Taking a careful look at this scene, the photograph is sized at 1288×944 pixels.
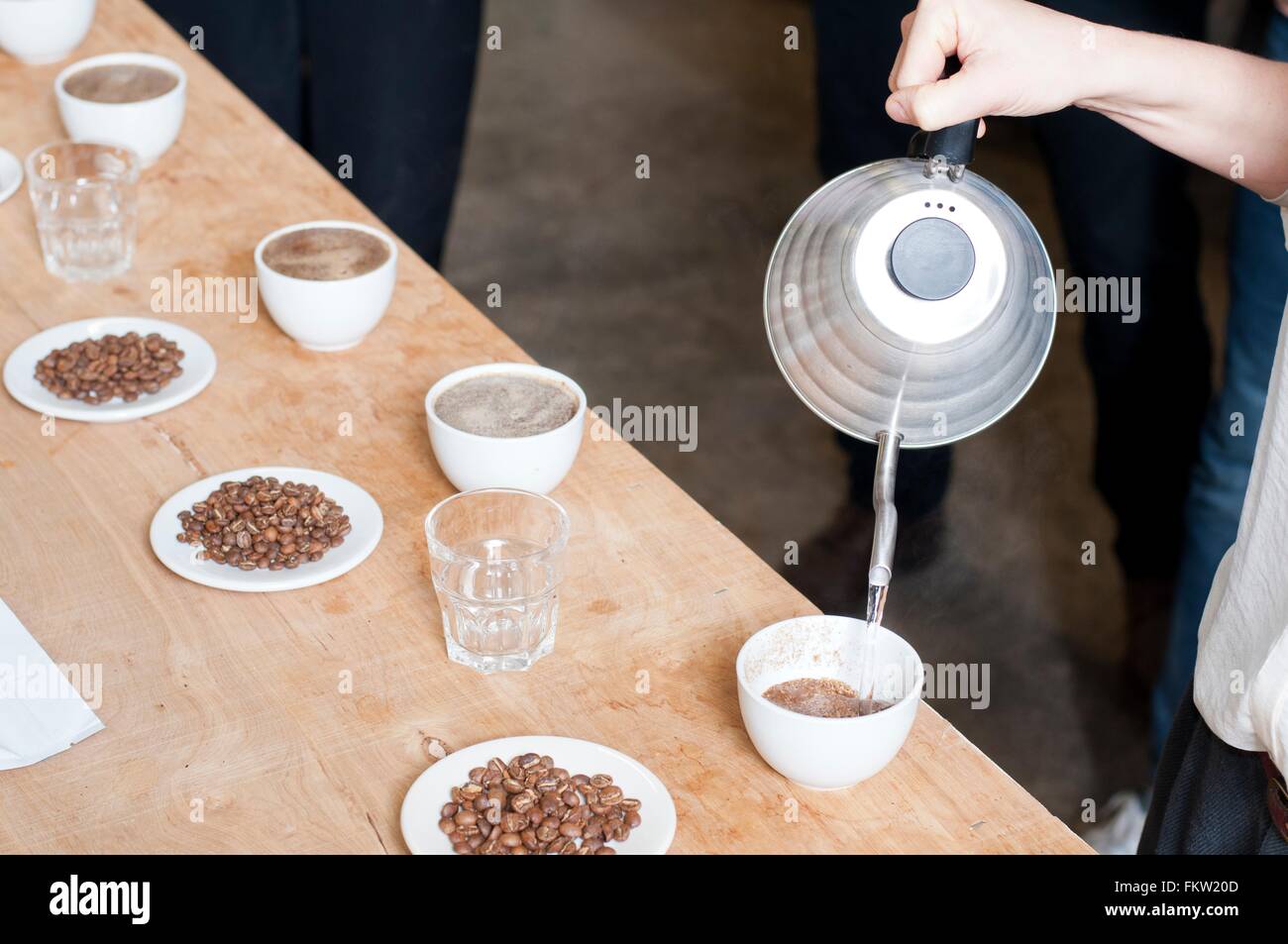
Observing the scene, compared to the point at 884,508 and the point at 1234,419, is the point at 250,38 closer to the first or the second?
the point at 1234,419

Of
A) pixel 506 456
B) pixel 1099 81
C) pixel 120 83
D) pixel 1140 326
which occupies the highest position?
pixel 1099 81

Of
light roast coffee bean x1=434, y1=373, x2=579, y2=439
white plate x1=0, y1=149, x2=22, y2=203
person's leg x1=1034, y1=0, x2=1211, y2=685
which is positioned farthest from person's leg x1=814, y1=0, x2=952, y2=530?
white plate x1=0, y1=149, x2=22, y2=203

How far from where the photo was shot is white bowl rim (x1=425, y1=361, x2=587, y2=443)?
1.19 metres

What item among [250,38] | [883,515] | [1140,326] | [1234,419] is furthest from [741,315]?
[883,515]

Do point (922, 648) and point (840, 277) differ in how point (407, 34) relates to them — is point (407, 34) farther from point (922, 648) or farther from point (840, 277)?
point (840, 277)

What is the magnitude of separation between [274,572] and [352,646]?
102mm

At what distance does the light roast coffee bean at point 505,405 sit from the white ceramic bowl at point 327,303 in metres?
0.17

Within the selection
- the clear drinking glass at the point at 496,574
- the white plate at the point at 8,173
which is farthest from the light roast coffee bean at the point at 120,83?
the clear drinking glass at the point at 496,574

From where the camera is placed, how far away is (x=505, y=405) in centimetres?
126

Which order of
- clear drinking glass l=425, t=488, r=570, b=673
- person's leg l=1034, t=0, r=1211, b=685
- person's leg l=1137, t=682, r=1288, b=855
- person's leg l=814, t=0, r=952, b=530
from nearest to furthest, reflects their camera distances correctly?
1. clear drinking glass l=425, t=488, r=570, b=673
2. person's leg l=1137, t=682, r=1288, b=855
3. person's leg l=1034, t=0, r=1211, b=685
4. person's leg l=814, t=0, r=952, b=530

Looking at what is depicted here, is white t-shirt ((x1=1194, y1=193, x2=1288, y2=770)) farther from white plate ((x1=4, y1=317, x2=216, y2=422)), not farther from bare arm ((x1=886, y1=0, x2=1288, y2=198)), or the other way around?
white plate ((x1=4, y1=317, x2=216, y2=422))

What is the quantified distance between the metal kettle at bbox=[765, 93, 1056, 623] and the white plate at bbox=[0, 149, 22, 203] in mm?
1047
